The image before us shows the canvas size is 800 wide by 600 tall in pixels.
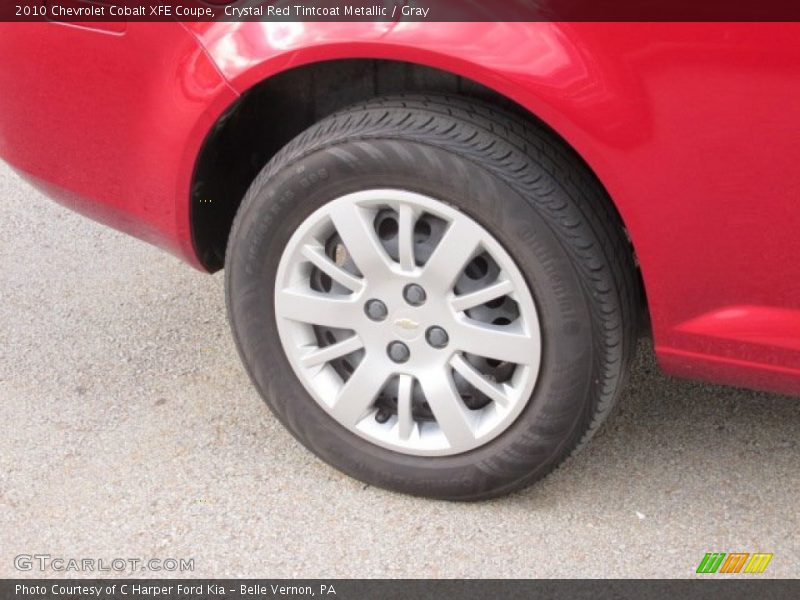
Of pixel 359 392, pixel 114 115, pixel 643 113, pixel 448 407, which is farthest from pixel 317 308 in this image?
pixel 643 113

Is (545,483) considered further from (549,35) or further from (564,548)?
(549,35)

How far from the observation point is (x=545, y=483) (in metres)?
2.64

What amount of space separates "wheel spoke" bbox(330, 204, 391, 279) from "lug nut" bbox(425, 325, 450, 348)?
15cm

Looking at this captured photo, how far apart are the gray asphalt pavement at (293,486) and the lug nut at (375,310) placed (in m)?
0.43

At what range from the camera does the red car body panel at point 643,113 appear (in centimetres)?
195

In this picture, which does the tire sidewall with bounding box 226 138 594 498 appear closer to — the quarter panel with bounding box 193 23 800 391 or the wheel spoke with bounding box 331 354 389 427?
the wheel spoke with bounding box 331 354 389 427

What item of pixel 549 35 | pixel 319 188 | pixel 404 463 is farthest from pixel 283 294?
pixel 549 35

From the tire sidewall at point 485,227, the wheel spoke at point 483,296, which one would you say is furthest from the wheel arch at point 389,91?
the wheel spoke at point 483,296

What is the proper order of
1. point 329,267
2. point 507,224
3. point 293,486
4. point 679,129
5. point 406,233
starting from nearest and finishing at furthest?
point 679,129 < point 507,224 < point 406,233 < point 329,267 < point 293,486

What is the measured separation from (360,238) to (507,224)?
325 mm

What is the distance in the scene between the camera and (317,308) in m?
2.50

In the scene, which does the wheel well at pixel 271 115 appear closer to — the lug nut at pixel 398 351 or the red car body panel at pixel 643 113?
the red car body panel at pixel 643 113

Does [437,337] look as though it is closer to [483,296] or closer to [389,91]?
[483,296]
